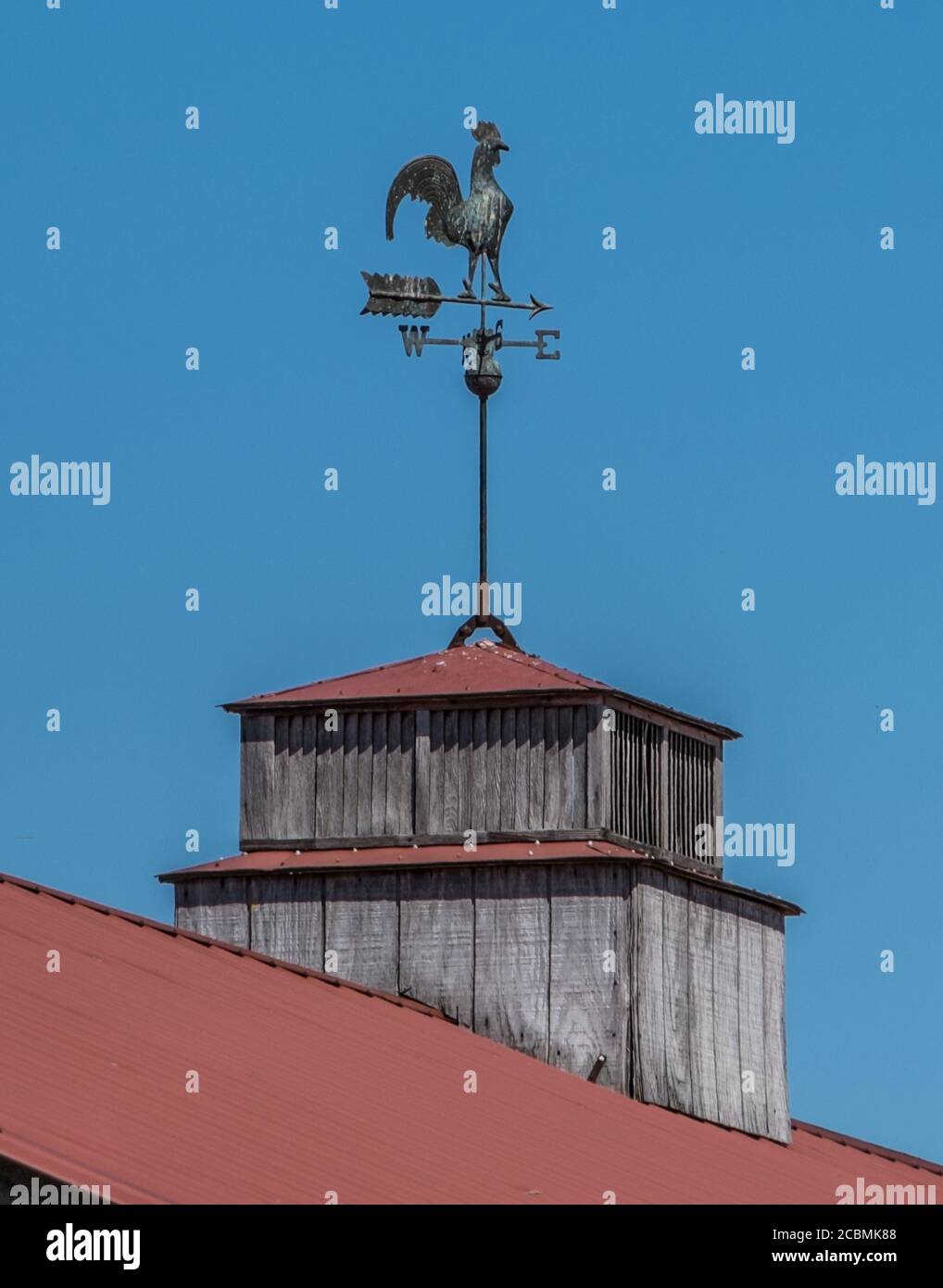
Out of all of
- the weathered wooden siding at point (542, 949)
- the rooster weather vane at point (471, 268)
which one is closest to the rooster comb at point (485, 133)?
the rooster weather vane at point (471, 268)

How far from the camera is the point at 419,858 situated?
82.9 feet

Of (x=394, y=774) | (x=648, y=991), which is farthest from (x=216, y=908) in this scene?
(x=648, y=991)

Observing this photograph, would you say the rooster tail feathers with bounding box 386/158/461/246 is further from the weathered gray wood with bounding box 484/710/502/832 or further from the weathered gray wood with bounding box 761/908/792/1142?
the weathered gray wood with bounding box 761/908/792/1142

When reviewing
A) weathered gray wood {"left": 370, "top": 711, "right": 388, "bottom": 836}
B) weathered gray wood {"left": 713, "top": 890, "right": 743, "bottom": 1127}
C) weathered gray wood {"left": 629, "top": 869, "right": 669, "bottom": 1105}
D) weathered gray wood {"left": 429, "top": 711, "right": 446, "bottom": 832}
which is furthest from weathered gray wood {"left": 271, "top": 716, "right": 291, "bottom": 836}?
weathered gray wood {"left": 713, "top": 890, "right": 743, "bottom": 1127}

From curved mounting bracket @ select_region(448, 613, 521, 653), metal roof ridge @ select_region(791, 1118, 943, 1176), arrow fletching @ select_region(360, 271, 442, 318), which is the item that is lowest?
metal roof ridge @ select_region(791, 1118, 943, 1176)

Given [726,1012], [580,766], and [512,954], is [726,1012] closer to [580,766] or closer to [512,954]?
[512,954]

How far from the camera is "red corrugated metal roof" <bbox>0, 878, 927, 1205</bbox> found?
16984 mm

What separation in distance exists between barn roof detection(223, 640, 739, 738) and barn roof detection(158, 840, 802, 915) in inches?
46.8

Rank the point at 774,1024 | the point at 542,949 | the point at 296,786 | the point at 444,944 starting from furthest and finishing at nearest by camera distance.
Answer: the point at 774,1024
the point at 296,786
the point at 444,944
the point at 542,949

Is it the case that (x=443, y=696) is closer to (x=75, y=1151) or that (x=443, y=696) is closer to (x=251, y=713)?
(x=251, y=713)

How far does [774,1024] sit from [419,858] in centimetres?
376

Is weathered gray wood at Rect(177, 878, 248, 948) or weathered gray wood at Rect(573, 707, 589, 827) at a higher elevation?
weathered gray wood at Rect(573, 707, 589, 827)
